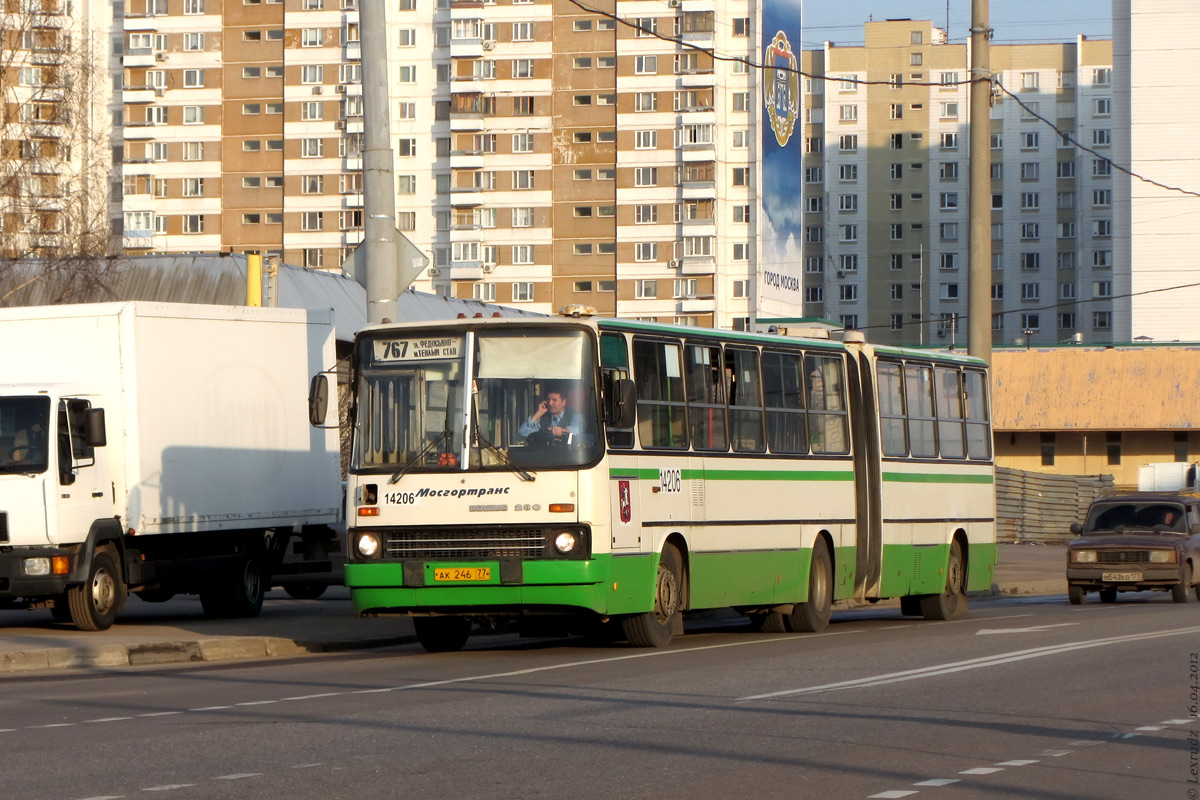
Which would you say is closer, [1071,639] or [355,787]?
[355,787]

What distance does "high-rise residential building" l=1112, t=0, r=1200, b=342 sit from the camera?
328ft

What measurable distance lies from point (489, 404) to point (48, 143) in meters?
29.5

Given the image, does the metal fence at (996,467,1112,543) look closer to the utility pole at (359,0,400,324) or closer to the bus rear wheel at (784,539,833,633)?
the bus rear wheel at (784,539,833,633)

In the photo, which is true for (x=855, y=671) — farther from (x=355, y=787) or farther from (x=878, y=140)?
(x=878, y=140)

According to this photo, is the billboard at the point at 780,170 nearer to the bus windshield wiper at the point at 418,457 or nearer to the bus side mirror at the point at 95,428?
the bus side mirror at the point at 95,428

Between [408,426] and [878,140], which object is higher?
[878,140]

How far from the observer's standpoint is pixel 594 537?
15430 millimetres

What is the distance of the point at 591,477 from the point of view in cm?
1546

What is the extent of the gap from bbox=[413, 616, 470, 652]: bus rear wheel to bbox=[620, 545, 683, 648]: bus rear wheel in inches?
66.8

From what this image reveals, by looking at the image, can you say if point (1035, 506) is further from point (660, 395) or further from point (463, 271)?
point (463, 271)

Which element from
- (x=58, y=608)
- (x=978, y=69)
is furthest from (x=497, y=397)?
(x=978, y=69)

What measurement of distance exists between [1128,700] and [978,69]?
17422 mm

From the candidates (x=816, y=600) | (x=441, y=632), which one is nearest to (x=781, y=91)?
(x=816, y=600)

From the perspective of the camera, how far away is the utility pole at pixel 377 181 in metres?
19.5
